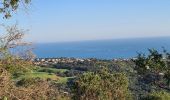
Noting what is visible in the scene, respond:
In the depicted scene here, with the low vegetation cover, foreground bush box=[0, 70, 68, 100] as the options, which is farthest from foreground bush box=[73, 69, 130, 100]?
foreground bush box=[0, 70, 68, 100]

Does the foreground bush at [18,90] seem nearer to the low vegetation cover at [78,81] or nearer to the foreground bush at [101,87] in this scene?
the low vegetation cover at [78,81]

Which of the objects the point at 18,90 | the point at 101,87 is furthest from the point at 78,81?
the point at 18,90

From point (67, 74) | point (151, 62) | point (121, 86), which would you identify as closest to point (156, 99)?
point (121, 86)

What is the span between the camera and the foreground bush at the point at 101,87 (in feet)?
192

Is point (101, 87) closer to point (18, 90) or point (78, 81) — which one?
point (78, 81)

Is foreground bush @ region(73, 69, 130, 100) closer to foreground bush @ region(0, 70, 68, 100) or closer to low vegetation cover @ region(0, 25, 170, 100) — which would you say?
low vegetation cover @ region(0, 25, 170, 100)

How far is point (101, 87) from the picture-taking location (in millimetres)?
60250

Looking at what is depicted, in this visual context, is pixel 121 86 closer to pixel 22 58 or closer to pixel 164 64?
pixel 164 64

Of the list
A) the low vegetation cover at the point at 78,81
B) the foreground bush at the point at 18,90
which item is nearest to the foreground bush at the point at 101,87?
the low vegetation cover at the point at 78,81

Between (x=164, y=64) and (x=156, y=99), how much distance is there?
2073 cm

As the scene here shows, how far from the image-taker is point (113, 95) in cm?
6284

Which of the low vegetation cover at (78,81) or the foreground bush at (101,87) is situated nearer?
the low vegetation cover at (78,81)

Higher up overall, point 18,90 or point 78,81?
point 18,90

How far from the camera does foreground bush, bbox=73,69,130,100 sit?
5847 centimetres
